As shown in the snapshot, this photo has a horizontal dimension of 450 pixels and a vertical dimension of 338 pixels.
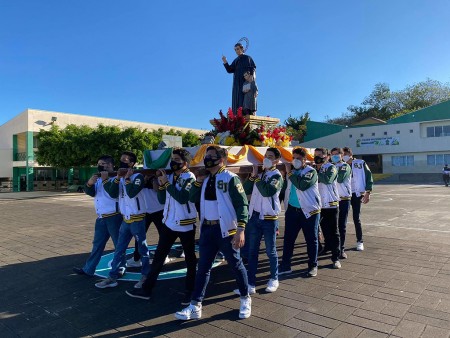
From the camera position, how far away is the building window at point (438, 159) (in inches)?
1571

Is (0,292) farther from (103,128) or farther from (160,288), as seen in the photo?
(103,128)

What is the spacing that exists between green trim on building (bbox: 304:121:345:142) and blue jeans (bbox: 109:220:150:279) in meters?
46.0

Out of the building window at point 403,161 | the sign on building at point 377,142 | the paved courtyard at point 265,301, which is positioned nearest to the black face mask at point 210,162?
the paved courtyard at point 265,301

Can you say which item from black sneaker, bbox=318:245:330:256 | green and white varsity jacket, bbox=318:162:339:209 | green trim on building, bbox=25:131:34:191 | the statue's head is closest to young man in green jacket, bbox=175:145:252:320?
green and white varsity jacket, bbox=318:162:339:209

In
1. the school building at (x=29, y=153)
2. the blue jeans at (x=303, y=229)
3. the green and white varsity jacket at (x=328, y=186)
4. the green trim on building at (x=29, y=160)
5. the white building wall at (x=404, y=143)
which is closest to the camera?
the blue jeans at (x=303, y=229)

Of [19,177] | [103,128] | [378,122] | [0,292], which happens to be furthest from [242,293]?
[378,122]

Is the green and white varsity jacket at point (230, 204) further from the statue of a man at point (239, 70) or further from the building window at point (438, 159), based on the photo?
the building window at point (438, 159)

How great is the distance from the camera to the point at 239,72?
7.97 metres

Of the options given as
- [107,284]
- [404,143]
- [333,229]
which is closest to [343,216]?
[333,229]

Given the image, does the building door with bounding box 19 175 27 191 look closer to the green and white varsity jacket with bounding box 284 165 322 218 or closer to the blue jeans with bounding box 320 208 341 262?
the blue jeans with bounding box 320 208 341 262

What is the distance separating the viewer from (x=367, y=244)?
289 inches

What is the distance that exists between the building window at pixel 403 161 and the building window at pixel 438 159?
6.04 ft

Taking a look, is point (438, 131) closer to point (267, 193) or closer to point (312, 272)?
point (312, 272)

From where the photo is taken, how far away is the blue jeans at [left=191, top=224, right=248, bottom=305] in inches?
152
